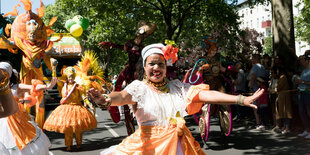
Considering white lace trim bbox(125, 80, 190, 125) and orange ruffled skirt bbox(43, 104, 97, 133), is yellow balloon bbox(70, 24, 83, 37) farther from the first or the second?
white lace trim bbox(125, 80, 190, 125)

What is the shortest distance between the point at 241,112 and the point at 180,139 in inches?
348

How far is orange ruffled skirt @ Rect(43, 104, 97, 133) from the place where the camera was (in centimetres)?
723

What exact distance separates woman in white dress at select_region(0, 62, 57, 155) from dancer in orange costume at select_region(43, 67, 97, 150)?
1.88 metres

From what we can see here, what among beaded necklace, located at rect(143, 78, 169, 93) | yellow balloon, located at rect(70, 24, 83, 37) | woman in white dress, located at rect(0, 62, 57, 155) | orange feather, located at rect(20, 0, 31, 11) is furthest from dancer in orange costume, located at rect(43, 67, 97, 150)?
beaded necklace, located at rect(143, 78, 169, 93)

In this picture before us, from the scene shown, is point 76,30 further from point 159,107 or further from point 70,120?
point 159,107

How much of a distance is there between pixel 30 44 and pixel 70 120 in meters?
1.84

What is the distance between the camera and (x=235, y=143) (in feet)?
25.5

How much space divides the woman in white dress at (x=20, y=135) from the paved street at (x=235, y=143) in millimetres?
2169

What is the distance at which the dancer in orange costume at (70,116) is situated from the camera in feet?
23.8

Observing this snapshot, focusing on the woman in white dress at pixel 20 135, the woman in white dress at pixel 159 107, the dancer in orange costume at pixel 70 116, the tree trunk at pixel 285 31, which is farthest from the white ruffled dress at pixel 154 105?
the tree trunk at pixel 285 31

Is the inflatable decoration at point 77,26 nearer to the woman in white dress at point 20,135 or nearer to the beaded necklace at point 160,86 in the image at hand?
the woman in white dress at point 20,135

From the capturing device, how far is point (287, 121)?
858 centimetres

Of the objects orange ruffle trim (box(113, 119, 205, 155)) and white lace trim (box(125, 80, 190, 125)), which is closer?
orange ruffle trim (box(113, 119, 205, 155))

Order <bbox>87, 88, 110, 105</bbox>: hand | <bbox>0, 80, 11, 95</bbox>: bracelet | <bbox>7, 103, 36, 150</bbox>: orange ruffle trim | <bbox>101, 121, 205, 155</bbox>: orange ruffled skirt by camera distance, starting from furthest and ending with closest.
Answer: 1. <bbox>7, 103, 36, 150</bbox>: orange ruffle trim
2. <bbox>101, 121, 205, 155</bbox>: orange ruffled skirt
3. <bbox>87, 88, 110, 105</bbox>: hand
4. <bbox>0, 80, 11, 95</bbox>: bracelet
